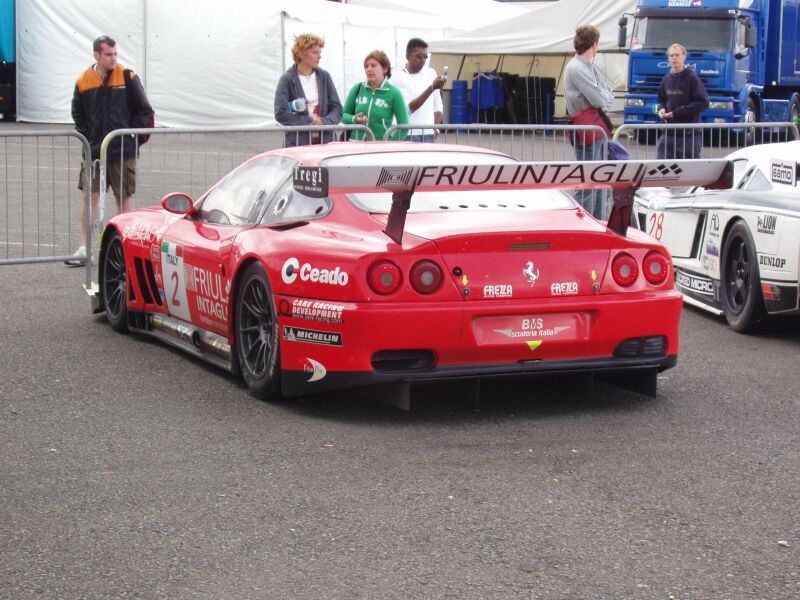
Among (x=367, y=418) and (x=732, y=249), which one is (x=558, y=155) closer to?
(x=732, y=249)

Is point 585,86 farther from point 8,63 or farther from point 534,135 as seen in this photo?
point 8,63

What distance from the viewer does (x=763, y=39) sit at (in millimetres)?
26797

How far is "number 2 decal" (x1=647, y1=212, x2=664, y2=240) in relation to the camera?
969cm

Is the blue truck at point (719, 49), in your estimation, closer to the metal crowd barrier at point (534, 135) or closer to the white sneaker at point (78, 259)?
the metal crowd barrier at point (534, 135)

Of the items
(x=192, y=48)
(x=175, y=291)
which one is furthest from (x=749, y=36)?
(x=175, y=291)

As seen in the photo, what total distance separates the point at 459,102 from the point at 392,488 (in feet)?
93.8

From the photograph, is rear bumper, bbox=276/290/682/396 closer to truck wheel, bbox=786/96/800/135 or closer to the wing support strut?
the wing support strut

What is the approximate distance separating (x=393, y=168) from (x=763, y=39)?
22855mm

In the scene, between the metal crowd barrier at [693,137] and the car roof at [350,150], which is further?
the metal crowd barrier at [693,137]

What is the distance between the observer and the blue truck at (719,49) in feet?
81.3

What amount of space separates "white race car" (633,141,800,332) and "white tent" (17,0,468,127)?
19589 mm

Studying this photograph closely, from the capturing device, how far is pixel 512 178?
19.1 feet

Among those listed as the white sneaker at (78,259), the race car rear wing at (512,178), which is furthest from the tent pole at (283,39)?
the race car rear wing at (512,178)

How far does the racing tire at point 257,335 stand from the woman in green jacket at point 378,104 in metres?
5.29
